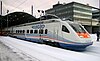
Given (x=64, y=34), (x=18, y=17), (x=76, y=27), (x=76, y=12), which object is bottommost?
(x=64, y=34)

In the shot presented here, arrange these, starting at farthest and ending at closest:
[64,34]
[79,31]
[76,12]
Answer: [76,12]
[64,34]
[79,31]

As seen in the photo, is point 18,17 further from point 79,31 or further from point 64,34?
point 79,31

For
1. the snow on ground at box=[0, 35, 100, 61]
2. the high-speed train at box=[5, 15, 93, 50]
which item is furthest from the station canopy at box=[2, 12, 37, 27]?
the snow on ground at box=[0, 35, 100, 61]

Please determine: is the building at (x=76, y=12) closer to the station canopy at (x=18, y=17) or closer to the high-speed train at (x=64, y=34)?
the station canopy at (x=18, y=17)

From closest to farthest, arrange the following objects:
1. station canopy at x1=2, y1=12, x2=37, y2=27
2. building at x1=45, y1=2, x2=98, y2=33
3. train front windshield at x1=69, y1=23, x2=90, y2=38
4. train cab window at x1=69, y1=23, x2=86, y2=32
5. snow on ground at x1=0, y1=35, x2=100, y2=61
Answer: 1. snow on ground at x1=0, y1=35, x2=100, y2=61
2. train front windshield at x1=69, y1=23, x2=90, y2=38
3. train cab window at x1=69, y1=23, x2=86, y2=32
4. station canopy at x1=2, y1=12, x2=37, y2=27
5. building at x1=45, y1=2, x2=98, y2=33

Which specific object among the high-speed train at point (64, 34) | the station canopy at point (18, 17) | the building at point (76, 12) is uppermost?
the building at point (76, 12)

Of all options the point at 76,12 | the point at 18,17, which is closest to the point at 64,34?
the point at 18,17

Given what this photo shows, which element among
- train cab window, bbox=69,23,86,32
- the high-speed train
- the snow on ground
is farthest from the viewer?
train cab window, bbox=69,23,86,32

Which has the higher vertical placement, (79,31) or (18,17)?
(18,17)

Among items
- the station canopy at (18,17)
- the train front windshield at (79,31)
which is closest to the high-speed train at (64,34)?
the train front windshield at (79,31)

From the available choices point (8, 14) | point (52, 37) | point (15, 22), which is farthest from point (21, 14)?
point (52, 37)

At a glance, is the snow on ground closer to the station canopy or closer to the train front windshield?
the train front windshield

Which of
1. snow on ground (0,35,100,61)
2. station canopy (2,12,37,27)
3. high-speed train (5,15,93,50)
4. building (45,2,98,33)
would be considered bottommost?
snow on ground (0,35,100,61)

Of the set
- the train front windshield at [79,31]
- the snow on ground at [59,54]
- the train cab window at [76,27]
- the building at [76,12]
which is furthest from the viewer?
the building at [76,12]
